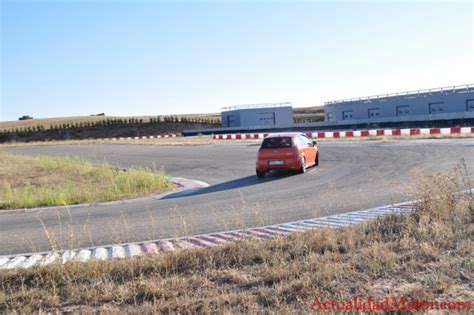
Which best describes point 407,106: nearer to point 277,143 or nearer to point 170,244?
point 277,143

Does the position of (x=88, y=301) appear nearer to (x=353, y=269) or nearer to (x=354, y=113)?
(x=353, y=269)

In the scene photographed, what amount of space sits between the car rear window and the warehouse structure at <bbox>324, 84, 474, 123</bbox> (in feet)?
115

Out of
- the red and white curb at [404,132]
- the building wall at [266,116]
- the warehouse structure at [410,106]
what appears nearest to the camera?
the red and white curb at [404,132]

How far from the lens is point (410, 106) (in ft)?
203

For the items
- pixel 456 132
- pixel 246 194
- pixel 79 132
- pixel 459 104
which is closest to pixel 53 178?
pixel 246 194

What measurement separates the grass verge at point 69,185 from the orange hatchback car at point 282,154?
137 inches

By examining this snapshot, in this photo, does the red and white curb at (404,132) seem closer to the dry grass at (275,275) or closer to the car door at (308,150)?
the car door at (308,150)

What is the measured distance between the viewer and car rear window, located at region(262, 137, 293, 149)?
18.4m

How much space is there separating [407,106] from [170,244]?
59.5 metres

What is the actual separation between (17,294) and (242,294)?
2.55 meters

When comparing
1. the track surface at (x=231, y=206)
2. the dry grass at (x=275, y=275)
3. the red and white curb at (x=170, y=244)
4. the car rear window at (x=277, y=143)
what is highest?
the car rear window at (x=277, y=143)

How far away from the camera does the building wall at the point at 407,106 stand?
184 ft

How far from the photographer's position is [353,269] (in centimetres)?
539

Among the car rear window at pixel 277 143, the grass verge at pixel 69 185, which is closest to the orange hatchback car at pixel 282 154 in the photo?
the car rear window at pixel 277 143
